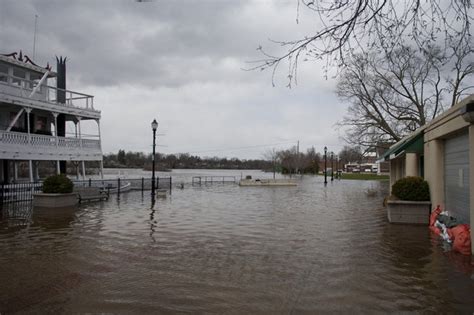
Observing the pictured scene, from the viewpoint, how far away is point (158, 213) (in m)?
15.7

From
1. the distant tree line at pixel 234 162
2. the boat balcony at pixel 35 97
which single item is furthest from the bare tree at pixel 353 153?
the boat balcony at pixel 35 97

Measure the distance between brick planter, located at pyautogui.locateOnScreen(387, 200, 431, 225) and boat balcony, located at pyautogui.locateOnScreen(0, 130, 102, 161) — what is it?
17.0 m

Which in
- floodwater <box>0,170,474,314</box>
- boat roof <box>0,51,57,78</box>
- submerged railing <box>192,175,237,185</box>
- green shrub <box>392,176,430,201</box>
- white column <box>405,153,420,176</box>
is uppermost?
boat roof <box>0,51,57,78</box>

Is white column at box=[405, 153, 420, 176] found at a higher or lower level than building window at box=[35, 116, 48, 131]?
lower

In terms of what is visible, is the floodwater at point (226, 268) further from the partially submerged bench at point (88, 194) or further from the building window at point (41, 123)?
the building window at point (41, 123)

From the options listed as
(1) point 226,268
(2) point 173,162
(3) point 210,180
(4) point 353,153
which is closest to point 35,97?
(1) point 226,268

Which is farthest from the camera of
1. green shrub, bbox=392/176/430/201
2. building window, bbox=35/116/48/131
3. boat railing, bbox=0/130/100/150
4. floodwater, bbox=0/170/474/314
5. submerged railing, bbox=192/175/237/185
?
submerged railing, bbox=192/175/237/185

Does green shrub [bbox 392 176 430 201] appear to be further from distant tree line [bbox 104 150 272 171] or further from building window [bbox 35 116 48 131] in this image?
distant tree line [bbox 104 150 272 171]

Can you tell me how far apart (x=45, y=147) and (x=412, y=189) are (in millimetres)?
18034

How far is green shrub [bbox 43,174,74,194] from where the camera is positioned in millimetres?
17547

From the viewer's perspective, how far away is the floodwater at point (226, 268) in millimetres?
5422

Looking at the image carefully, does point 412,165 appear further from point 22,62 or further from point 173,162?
point 173,162

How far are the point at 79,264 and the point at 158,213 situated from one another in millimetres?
8187

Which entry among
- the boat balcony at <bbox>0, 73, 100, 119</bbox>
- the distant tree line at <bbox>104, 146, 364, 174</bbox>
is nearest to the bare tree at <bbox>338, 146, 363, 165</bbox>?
the distant tree line at <bbox>104, 146, 364, 174</bbox>
